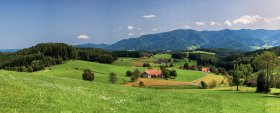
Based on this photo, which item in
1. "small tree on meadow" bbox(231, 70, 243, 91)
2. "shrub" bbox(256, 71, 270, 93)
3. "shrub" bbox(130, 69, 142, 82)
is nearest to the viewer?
"shrub" bbox(256, 71, 270, 93)

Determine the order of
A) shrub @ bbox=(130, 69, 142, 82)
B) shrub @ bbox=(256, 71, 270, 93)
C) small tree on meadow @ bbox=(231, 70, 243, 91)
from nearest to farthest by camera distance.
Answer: shrub @ bbox=(256, 71, 270, 93), small tree on meadow @ bbox=(231, 70, 243, 91), shrub @ bbox=(130, 69, 142, 82)

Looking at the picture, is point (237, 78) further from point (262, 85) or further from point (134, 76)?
point (134, 76)

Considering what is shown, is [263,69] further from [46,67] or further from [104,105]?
[46,67]

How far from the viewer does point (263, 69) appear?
8950 cm

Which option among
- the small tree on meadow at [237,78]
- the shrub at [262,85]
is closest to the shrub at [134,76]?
the small tree on meadow at [237,78]

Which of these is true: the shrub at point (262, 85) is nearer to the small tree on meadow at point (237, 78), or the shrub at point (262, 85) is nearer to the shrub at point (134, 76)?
the small tree on meadow at point (237, 78)

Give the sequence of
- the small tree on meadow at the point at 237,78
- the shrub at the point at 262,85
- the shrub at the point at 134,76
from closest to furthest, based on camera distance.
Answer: the shrub at the point at 262,85 → the small tree on meadow at the point at 237,78 → the shrub at the point at 134,76

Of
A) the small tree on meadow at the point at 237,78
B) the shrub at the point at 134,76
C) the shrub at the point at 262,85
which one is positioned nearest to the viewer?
the shrub at the point at 262,85

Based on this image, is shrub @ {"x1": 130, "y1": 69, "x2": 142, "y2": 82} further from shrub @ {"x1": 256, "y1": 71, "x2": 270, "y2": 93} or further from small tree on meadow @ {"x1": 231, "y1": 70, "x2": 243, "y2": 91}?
shrub @ {"x1": 256, "y1": 71, "x2": 270, "y2": 93}

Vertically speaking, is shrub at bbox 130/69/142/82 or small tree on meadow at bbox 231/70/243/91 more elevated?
small tree on meadow at bbox 231/70/243/91

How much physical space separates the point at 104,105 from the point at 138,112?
2970 millimetres

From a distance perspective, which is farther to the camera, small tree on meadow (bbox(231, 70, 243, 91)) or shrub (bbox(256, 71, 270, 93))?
small tree on meadow (bbox(231, 70, 243, 91))

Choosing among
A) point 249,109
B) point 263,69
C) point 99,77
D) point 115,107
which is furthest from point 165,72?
point 115,107

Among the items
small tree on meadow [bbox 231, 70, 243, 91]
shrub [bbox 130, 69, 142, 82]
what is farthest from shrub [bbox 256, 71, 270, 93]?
shrub [bbox 130, 69, 142, 82]
